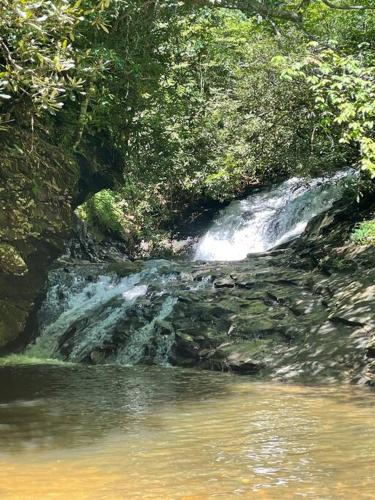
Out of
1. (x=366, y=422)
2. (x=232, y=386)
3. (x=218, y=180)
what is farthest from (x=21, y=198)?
(x=218, y=180)

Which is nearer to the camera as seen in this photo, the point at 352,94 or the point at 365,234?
the point at 352,94

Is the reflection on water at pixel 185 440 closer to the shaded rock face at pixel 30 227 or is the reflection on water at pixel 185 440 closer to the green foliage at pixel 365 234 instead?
the shaded rock face at pixel 30 227

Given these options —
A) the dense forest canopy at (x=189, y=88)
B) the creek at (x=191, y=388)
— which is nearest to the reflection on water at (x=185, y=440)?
the creek at (x=191, y=388)

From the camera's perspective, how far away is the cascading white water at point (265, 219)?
2125 centimetres

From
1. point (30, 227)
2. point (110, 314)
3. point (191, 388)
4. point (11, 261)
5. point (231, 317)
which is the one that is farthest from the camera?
point (11, 261)

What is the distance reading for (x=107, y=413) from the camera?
7.34 metres

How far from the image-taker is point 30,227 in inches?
515

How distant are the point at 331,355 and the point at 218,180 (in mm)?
13416

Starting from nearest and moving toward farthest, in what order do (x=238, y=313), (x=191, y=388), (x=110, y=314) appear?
(x=191, y=388), (x=238, y=313), (x=110, y=314)

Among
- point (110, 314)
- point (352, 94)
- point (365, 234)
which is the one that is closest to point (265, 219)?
point (365, 234)

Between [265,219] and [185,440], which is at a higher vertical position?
[265,219]

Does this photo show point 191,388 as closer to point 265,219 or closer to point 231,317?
point 231,317

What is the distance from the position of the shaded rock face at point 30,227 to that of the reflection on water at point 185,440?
4.03 m

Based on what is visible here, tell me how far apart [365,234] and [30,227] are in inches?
310
